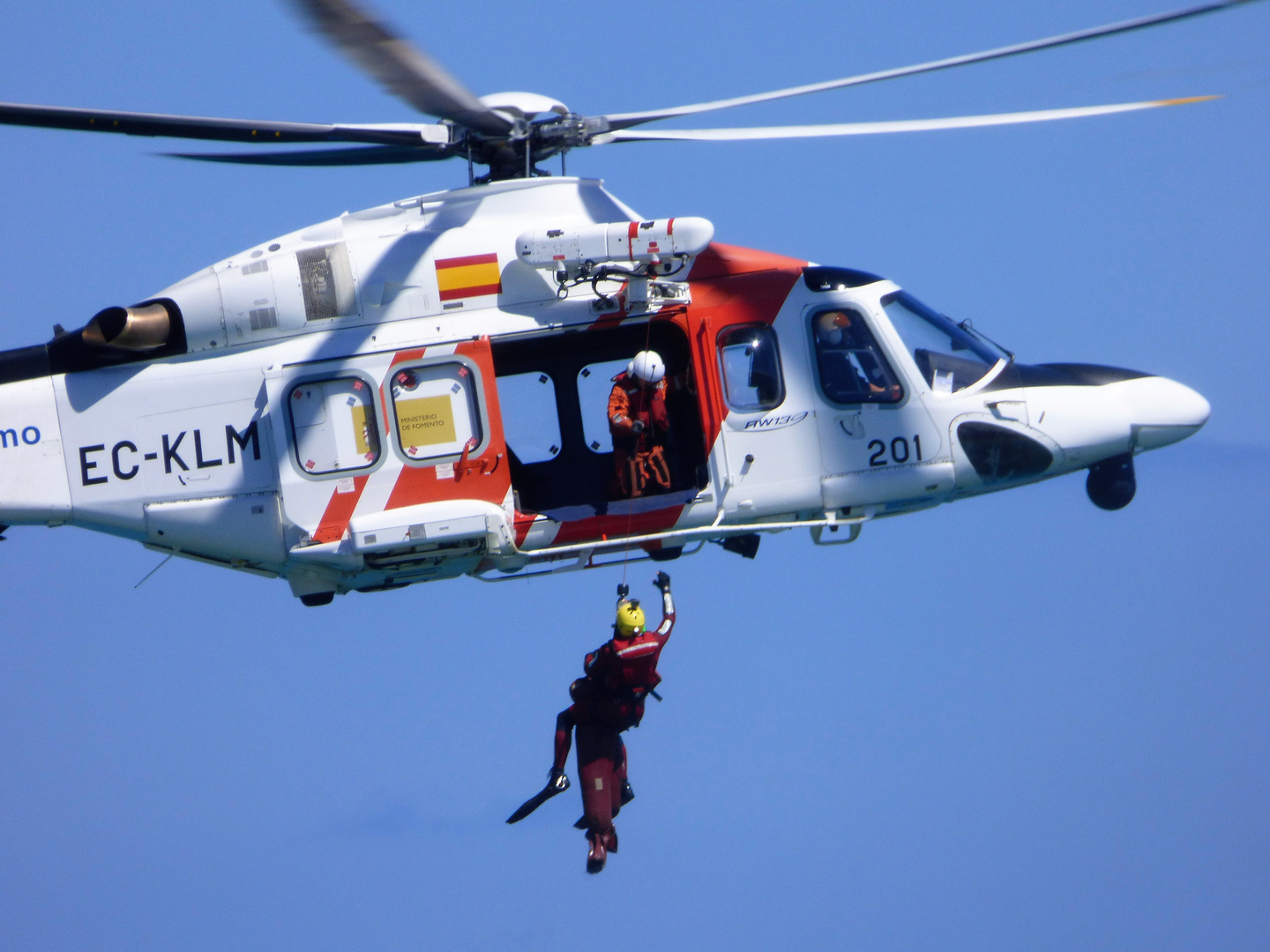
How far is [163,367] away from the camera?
1139cm

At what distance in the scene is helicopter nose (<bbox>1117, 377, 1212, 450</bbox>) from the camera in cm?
1199

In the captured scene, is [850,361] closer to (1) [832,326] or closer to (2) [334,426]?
(1) [832,326]

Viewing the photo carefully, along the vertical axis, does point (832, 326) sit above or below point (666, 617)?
above

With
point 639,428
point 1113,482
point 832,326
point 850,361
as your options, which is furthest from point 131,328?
point 1113,482

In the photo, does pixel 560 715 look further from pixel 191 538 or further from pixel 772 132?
pixel 772 132

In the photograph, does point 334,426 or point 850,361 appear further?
point 850,361

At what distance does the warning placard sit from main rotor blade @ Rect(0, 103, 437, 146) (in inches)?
76.9

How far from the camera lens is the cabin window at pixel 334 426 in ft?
37.0

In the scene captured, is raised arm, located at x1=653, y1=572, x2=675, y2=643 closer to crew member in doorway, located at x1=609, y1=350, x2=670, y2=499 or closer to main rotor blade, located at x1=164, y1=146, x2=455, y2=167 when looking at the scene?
crew member in doorway, located at x1=609, y1=350, x2=670, y2=499

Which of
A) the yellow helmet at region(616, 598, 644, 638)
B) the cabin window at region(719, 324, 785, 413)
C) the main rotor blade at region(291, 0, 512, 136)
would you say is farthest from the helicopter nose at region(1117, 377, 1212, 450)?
the main rotor blade at region(291, 0, 512, 136)

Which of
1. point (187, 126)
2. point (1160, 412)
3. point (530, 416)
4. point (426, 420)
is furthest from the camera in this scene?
point (1160, 412)

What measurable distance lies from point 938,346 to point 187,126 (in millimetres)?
5884

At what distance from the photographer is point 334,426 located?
11281 mm

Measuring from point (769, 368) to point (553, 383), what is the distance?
1.66 m
